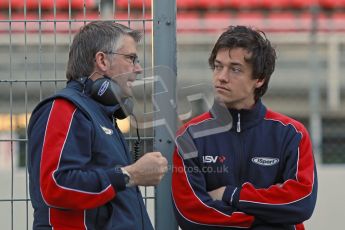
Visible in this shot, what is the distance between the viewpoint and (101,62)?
9.34 feet

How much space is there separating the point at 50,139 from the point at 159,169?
0.40 meters

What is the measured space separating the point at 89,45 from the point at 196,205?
76 cm

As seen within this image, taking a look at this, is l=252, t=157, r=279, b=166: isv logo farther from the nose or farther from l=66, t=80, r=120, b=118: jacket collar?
l=66, t=80, r=120, b=118: jacket collar

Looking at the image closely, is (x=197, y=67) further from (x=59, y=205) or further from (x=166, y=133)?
(x=59, y=205)

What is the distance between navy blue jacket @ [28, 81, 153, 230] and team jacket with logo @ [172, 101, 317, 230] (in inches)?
12.0

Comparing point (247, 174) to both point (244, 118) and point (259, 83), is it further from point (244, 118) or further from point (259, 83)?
point (259, 83)

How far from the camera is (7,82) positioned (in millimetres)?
3400

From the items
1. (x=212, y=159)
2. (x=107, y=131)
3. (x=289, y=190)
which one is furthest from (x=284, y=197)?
(x=107, y=131)

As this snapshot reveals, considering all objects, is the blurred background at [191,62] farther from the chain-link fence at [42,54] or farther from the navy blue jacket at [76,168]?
the navy blue jacket at [76,168]

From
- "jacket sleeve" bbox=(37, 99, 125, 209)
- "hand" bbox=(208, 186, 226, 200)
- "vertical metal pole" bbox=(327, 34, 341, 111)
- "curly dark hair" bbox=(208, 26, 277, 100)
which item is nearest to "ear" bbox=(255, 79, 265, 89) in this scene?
"curly dark hair" bbox=(208, 26, 277, 100)

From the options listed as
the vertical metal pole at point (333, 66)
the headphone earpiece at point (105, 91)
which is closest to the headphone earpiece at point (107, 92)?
the headphone earpiece at point (105, 91)

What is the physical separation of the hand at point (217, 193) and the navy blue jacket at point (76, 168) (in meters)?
0.35

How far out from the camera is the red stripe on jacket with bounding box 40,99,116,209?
2.58m

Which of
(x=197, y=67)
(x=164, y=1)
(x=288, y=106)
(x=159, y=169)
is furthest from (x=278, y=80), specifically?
(x=159, y=169)
